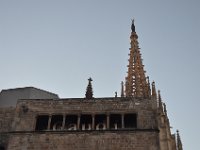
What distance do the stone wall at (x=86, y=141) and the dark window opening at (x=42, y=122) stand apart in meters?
1.02

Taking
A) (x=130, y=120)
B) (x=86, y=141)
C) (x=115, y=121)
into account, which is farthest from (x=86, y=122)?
(x=130, y=120)

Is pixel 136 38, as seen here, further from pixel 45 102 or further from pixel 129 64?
pixel 45 102

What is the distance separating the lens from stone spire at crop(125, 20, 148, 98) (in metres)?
46.8

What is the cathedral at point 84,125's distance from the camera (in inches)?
1062

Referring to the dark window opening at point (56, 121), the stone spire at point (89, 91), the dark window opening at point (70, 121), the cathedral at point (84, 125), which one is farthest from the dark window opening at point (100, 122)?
the stone spire at point (89, 91)

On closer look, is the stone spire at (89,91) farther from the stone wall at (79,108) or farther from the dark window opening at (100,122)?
the dark window opening at (100,122)

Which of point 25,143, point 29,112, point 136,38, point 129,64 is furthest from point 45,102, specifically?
point 136,38

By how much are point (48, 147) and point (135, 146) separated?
605cm

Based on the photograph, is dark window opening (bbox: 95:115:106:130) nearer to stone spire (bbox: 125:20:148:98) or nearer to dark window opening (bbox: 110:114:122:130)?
dark window opening (bbox: 110:114:122:130)

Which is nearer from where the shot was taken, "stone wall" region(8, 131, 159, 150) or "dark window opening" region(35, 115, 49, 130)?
"stone wall" region(8, 131, 159, 150)

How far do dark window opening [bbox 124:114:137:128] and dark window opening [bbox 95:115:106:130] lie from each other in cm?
156

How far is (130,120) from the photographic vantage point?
93.2 feet

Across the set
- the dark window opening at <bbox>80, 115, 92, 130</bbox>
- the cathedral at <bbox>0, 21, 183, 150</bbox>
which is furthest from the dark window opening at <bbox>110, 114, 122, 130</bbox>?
the dark window opening at <bbox>80, 115, 92, 130</bbox>

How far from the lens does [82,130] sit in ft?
90.3
